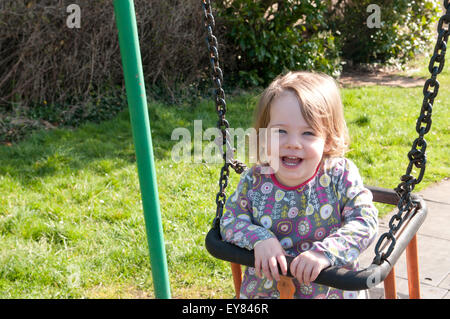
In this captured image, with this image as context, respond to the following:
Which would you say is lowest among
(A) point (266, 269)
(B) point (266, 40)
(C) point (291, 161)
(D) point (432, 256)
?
(D) point (432, 256)

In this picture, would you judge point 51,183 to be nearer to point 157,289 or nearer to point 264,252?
point 157,289

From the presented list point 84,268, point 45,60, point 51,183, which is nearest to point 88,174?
point 51,183

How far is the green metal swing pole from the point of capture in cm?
209

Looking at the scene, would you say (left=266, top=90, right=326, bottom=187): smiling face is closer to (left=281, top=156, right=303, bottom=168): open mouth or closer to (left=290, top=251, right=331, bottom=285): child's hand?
(left=281, top=156, right=303, bottom=168): open mouth

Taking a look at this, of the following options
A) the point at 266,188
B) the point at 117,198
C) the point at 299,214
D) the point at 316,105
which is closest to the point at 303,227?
the point at 299,214

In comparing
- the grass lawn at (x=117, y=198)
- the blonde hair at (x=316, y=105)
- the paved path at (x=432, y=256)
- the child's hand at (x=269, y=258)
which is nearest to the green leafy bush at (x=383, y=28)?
the grass lawn at (x=117, y=198)

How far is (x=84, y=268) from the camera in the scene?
3.04 metres

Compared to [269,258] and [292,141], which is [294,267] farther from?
[292,141]

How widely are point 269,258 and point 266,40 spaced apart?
5367 mm

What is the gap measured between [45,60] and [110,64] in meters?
0.76

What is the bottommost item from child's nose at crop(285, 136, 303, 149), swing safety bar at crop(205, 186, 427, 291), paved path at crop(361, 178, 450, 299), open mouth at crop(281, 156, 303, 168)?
paved path at crop(361, 178, 450, 299)

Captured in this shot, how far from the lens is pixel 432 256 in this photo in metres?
3.14

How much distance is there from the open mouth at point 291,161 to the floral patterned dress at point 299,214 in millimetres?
113

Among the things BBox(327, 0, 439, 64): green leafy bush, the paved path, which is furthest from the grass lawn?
BBox(327, 0, 439, 64): green leafy bush
